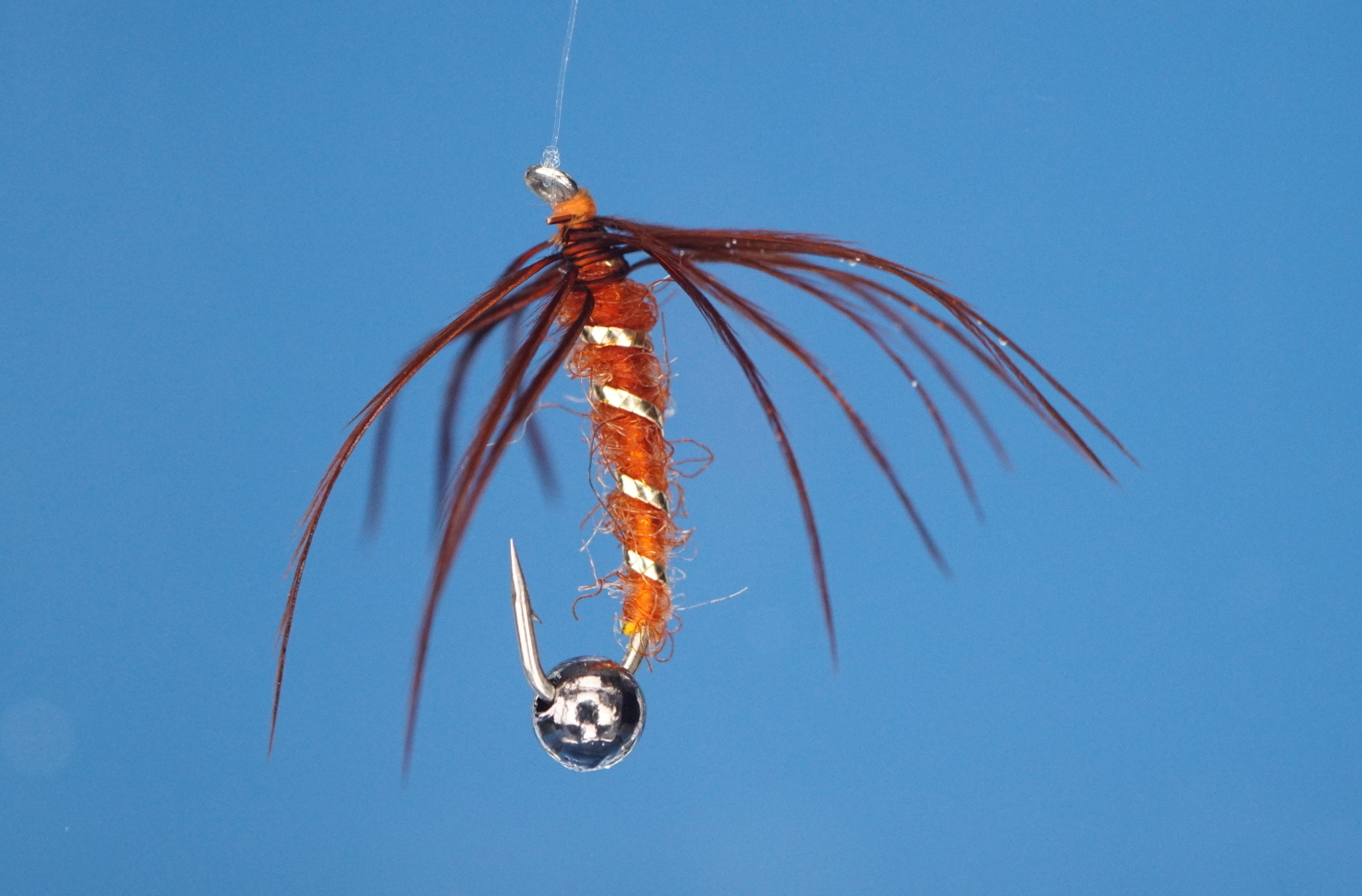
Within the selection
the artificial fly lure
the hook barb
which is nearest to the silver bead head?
the artificial fly lure

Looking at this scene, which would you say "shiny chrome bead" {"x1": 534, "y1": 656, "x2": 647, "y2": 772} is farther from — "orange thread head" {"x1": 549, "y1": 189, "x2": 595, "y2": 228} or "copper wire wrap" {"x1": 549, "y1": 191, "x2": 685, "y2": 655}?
"orange thread head" {"x1": 549, "y1": 189, "x2": 595, "y2": 228}

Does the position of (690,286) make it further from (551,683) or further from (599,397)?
(551,683)

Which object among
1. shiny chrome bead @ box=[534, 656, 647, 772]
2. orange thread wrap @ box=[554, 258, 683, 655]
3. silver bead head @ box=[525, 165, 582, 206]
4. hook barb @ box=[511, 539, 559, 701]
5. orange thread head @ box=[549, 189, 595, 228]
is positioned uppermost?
silver bead head @ box=[525, 165, 582, 206]

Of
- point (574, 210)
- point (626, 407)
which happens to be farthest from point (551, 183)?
point (626, 407)

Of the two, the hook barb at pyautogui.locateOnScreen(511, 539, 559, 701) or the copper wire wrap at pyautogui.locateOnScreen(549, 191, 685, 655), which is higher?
the copper wire wrap at pyautogui.locateOnScreen(549, 191, 685, 655)

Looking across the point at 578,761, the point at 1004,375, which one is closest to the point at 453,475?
the point at 578,761

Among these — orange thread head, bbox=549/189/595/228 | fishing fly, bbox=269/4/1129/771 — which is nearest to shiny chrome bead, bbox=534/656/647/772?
fishing fly, bbox=269/4/1129/771

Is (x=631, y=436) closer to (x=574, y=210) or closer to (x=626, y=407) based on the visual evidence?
(x=626, y=407)

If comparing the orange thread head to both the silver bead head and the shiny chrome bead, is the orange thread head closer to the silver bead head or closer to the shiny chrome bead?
the silver bead head
